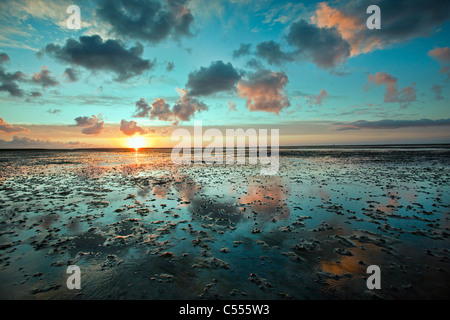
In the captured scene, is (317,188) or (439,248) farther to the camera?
(317,188)

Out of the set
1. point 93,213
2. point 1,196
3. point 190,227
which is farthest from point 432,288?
point 1,196

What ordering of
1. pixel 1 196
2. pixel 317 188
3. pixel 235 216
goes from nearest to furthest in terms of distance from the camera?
pixel 235 216 → pixel 1 196 → pixel 317 188

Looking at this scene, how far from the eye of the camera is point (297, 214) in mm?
12602

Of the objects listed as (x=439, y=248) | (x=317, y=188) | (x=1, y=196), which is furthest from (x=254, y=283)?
(x=1, y=196)

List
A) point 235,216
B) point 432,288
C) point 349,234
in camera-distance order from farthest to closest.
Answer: point 235,216
point 349,234
point 432,288

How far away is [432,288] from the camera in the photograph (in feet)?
19.2

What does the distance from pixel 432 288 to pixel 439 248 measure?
355 centimetres

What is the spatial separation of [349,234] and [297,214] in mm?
3280
